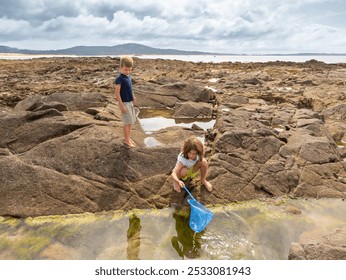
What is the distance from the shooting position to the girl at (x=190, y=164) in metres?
5.80

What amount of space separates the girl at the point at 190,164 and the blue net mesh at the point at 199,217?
552mm

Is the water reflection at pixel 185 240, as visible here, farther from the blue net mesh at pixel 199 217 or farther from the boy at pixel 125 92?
the boy at pixel 125 92

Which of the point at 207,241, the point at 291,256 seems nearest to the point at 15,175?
the point at 207,241

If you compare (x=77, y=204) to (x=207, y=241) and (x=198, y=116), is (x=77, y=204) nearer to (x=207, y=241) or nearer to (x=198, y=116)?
(x=207, y=241)

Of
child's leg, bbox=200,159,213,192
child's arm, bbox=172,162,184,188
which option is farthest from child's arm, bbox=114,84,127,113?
child's leg, bbox=200,159,213,192

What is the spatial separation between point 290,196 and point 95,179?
164 inches

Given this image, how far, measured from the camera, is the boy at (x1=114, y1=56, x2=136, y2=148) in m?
6.56

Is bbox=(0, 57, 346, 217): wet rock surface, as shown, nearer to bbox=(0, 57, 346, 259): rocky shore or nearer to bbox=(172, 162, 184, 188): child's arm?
bbox=(0, 57, 346, 259): rocky shore

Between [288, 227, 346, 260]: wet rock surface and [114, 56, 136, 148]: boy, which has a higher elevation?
[114, 56, 136, 148]: boy

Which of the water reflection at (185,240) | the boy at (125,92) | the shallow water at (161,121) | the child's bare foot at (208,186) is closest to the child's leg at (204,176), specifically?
the child's bare foot at (208,186)

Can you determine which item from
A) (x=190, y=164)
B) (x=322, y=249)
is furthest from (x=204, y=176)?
(x=322, y=249)

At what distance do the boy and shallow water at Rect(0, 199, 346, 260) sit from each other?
2.09m

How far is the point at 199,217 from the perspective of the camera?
17.5 feet

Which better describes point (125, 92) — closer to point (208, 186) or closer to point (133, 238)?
point (208, 186)
